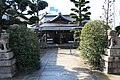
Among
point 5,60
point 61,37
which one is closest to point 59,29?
point 61,37

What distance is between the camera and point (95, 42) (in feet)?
30.8

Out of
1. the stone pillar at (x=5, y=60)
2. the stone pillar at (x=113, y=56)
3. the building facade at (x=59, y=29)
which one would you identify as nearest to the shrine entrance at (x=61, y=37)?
the building facade at (x=59, y=29)

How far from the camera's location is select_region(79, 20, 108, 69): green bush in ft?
30.7

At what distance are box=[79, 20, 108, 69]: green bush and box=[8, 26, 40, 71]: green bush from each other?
2.37 meters

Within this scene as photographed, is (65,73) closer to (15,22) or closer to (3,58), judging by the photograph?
(3,58)

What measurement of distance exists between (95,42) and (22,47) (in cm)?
304

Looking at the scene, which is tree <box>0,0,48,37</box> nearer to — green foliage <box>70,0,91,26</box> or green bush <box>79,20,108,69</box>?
green bush <box>79,20,108,69</box>

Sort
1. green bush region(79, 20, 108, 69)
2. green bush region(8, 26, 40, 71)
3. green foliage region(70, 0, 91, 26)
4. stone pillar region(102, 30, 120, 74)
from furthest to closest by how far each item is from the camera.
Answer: green foliage region(70, 0, 91, 26) → green bush region(79, 20, 108, 69) → green bush region(8, 26, 40, 71) → stone pillar region(102, 30, 120, 74)

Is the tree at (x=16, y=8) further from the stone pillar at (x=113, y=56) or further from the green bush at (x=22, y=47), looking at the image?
the stone pillar at (x=113, y=56)

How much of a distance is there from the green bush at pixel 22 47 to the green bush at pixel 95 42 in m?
2.37

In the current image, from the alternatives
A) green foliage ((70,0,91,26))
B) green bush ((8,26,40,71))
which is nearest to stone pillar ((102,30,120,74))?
green bush ((8,26,40,71))

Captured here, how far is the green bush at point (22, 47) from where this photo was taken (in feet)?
29.5

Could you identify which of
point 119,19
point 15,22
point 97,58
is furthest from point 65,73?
point 119,19

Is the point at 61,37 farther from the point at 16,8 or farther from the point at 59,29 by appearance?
the point at 16,8
